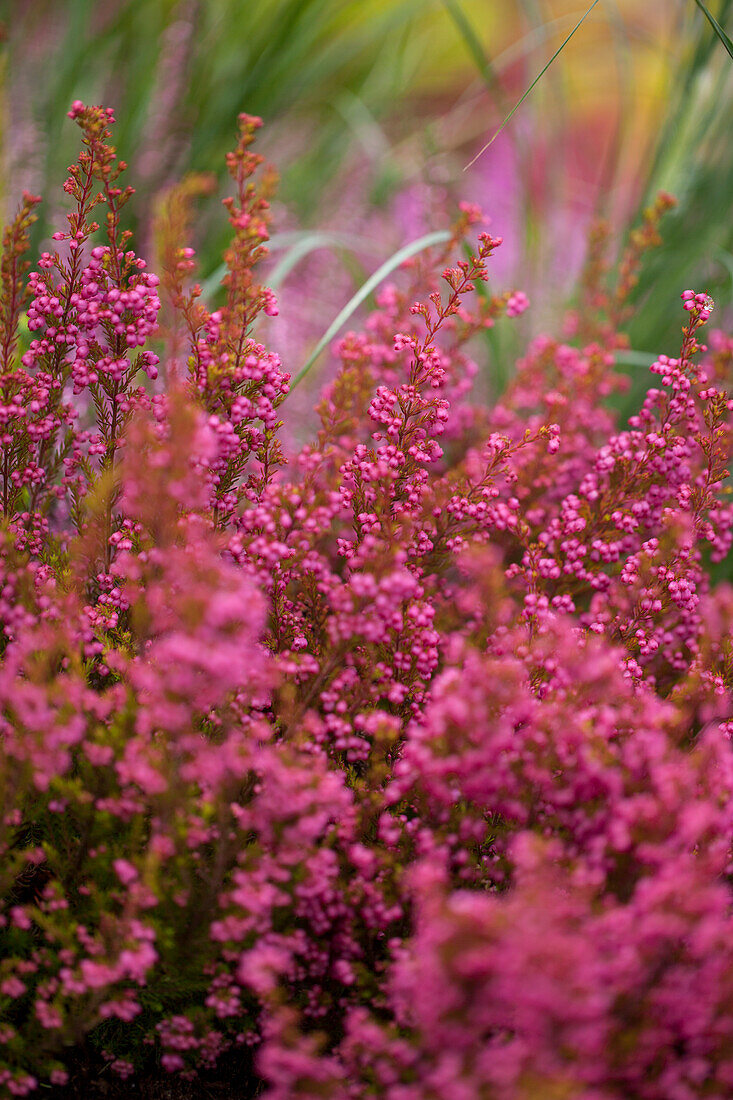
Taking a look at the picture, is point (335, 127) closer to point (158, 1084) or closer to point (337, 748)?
point (337, 748)

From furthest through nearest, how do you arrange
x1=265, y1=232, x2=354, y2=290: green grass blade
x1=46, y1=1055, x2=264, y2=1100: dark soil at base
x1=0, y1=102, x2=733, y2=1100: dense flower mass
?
1. x1=265, y1=232, x2=354, y2=290: green grass blade
2. x1=46, y1=1055, x2=264, y2=1100: dark soil at base
3. x1=0, y1=102, x2=733, y2=1100: dense flower mass

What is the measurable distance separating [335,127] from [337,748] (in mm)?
3222

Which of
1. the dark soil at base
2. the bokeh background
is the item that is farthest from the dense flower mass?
the bokeh background

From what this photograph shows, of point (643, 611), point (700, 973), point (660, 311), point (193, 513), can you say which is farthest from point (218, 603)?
point (660, 311)

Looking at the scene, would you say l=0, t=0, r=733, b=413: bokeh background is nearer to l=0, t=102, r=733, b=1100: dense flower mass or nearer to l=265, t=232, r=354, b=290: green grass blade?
l=265, t=232, r=354, b=290: green grass blade

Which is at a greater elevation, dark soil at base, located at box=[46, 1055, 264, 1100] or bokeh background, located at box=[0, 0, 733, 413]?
bokeh background, located at box=[0, 0, 733, 413]

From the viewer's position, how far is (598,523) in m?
1.59

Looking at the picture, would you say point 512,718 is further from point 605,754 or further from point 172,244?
point 172,244

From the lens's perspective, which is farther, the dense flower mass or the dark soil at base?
the dark soil at base

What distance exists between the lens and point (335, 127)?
3.69 m

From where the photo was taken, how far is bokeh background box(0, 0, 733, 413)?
109 inches

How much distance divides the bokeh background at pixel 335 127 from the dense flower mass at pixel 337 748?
886 millimetres

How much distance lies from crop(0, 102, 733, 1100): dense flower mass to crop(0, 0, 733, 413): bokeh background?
34.9 inches

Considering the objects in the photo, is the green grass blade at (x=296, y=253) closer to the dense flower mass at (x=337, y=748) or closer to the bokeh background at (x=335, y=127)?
the bokeh background at (x=335, y=127)
